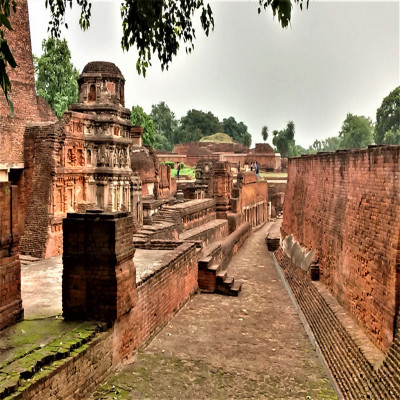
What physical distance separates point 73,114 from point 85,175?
192cm

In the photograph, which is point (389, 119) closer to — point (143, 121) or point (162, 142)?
point (143, 121)

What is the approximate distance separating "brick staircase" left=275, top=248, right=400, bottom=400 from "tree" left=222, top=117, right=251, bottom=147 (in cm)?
7610

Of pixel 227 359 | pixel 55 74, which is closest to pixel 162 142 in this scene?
pixel 55 74

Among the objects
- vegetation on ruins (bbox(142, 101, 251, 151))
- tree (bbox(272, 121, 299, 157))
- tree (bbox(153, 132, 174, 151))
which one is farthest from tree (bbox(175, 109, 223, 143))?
tree (bbox(272, 121, 299, 157))

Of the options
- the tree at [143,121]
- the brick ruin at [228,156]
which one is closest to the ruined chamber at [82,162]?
the tree at [143,121]

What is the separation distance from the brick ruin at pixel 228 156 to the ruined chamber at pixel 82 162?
1216 inches

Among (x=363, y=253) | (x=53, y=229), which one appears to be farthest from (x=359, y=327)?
(x=53, y=229)

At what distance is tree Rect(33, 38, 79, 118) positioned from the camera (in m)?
26.4

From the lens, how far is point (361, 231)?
22.4 ft

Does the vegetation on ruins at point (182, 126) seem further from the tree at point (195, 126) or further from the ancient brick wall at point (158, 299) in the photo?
the ancient brick wall at point (158, 299)

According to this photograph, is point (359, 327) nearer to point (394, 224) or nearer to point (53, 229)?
point (394, 224)

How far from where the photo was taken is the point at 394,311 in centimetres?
525

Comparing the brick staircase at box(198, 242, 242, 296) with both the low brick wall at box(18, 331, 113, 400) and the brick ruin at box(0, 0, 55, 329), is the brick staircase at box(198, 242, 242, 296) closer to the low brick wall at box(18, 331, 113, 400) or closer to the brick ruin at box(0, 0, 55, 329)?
the brick ruin at box(0, 0, 55, 329)

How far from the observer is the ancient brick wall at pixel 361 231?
555 cm
